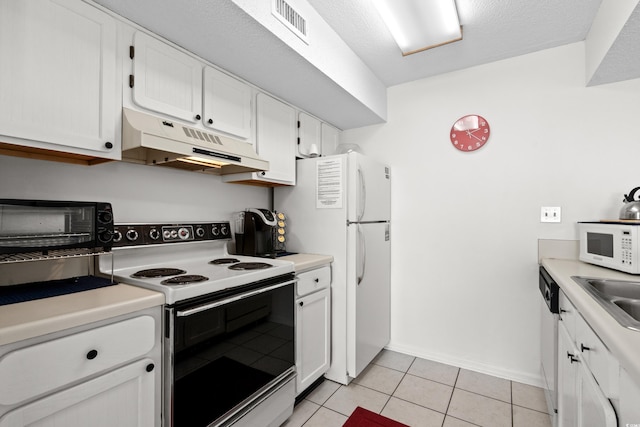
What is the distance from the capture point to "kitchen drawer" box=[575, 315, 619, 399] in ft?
2.67

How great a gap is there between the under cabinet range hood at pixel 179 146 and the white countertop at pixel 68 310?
644 mm

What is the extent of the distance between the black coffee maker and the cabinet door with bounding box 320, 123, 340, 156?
1.06m

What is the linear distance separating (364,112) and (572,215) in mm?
1729

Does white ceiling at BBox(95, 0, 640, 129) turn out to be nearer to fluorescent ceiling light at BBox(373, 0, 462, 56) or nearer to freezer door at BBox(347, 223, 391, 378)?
fluorescent ceiling light at BBox(373, 0, 462, 56)

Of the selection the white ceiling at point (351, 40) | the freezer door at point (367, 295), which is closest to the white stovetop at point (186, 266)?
the freezer door at point (367, 295)

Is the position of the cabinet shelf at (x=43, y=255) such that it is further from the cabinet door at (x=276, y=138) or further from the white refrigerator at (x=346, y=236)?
the white refrigerator at (x=346, y=236)

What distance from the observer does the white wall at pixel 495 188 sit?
2119 millimetres

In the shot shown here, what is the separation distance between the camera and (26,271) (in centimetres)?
133

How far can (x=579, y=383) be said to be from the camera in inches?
44.7

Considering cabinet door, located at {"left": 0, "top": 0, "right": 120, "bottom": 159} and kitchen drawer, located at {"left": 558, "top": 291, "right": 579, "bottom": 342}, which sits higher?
cabinet door, located at {"left": 0, "top": 0, "right": 120, "bottom": 159}

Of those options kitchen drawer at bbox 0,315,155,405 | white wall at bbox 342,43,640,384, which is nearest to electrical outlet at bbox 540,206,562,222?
white wall at bbox 342,43,640,384

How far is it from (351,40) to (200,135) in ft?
4.19

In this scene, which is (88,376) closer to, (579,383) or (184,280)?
(184,280)

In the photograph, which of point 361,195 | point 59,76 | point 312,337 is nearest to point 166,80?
point 59,76
